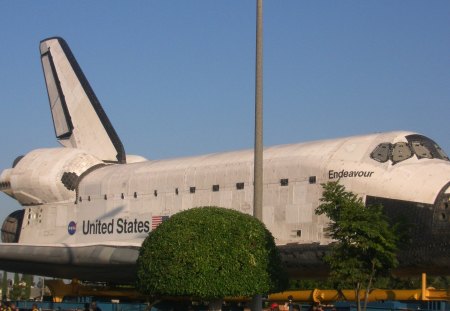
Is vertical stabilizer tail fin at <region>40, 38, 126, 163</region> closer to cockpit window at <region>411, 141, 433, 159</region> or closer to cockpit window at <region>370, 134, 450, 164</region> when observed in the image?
cockpit window at <region>370, 134, 450, 164</region>

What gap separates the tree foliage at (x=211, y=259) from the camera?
1020 cm

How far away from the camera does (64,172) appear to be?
20.4 m

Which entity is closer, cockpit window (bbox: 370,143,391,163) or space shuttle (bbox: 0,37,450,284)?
space shuttle (bbox: 0,37,450,284)

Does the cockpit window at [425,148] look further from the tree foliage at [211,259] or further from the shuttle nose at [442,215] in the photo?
the tree foliage at [211,259]

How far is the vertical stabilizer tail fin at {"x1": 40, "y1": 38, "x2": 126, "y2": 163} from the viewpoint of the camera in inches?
891

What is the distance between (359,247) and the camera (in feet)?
36.0

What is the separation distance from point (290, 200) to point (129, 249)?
12.8ft

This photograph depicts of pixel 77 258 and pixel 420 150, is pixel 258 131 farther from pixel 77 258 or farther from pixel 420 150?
pixel 77 258

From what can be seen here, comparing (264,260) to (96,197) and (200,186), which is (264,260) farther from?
(96,197)

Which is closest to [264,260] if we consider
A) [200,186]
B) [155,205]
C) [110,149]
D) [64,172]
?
[200,186]

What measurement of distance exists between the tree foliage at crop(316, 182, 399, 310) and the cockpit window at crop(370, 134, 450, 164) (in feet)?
9.93

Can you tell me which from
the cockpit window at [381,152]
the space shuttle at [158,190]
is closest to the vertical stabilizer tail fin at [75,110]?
the space shuttle at [158,190]

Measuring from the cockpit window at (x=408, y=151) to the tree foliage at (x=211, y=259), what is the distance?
13.9 ft

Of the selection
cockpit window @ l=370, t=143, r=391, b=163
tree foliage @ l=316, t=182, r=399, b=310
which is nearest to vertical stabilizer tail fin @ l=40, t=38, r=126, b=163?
cockpit window @ l=370, t=143, r=391, b=163
